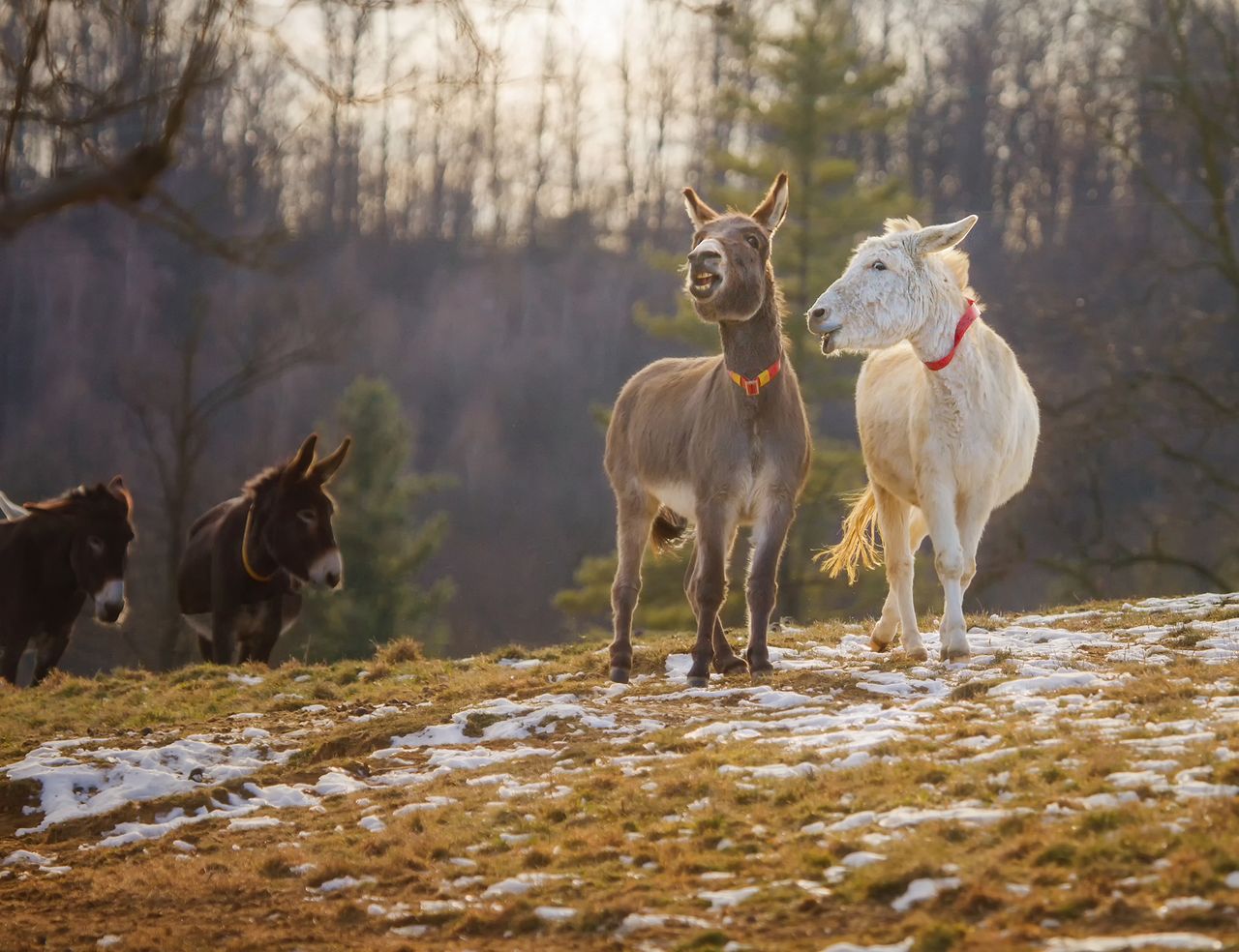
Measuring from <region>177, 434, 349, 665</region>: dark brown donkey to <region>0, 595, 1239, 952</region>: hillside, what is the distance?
2.65 meters

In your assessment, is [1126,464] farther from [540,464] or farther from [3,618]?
[3,618]

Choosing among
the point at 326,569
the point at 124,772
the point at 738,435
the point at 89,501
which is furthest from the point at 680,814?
the point at 89,501

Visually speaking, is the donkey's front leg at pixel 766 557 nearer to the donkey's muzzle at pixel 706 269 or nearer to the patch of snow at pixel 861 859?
the donkey's muzzle at pixel 706 269

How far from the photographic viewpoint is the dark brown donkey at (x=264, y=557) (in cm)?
1288

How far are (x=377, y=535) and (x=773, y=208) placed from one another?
71.2ft

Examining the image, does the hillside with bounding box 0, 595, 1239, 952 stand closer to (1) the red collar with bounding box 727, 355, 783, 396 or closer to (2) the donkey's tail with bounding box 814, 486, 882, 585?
(2) the donkey's tail with bounding box 814, 486, 882, 585

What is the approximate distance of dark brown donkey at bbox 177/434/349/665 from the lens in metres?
12.9

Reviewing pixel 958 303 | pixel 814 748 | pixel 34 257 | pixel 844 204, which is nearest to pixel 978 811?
pixel 814 748

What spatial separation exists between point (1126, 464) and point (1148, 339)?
4.50 m

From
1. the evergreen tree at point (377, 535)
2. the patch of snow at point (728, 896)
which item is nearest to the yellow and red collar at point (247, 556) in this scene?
the patch of snow at point (728, 896)

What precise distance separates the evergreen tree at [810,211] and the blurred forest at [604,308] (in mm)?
82

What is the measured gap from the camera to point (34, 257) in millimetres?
50219

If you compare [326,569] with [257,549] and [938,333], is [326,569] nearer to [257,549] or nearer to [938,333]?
[257,549]

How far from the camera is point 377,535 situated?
100 ft
